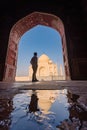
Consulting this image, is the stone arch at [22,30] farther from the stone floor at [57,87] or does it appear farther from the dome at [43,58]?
the dome at [43,58]

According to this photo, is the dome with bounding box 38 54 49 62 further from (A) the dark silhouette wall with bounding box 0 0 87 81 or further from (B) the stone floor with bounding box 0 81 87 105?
(B) the stone floor with bounding box 0 81 87 105

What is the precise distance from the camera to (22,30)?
290 inches

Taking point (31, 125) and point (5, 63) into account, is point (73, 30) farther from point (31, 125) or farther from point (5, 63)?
point (31, 125)

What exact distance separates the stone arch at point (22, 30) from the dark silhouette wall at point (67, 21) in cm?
19

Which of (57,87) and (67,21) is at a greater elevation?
(67,21)

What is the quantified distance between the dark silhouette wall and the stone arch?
0.19 metres

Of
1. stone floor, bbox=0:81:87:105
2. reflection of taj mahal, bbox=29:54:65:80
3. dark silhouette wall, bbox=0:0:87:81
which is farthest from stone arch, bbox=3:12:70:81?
reflection of taj mahal, bbox=29:54:65:80

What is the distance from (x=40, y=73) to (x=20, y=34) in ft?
67.9

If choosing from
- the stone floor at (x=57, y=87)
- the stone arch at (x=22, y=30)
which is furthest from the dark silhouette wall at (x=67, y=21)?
the stone floor at (x=57, y=87)

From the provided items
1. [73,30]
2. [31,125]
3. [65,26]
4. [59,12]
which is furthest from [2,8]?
[31,125]

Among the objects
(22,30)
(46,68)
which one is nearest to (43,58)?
(46,68)

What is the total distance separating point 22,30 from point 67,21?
9.10 feet

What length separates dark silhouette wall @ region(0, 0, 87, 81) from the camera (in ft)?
17.0

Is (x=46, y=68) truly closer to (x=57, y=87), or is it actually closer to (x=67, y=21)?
(x=67, y=21)
